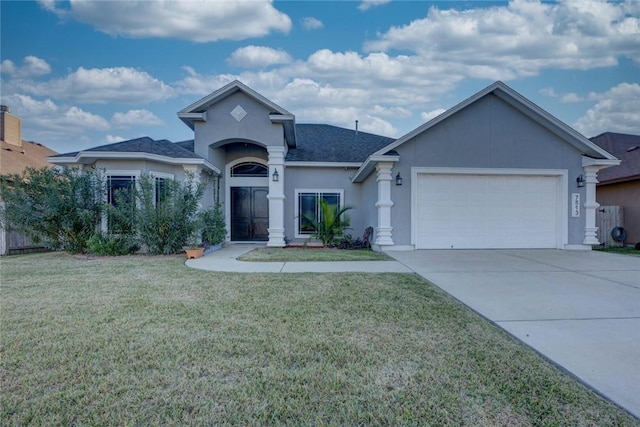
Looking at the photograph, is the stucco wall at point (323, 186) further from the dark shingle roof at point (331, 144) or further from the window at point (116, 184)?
the window at point (116, 184)

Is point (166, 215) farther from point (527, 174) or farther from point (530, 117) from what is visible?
point (530, 117)

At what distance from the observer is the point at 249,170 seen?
43.4 feet

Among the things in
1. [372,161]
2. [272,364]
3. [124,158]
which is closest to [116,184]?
[124,158]

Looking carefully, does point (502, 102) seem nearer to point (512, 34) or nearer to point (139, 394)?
point (512, 34)

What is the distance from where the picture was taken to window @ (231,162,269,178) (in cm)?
1313

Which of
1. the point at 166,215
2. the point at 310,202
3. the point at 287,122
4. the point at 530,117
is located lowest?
the point at 166,215

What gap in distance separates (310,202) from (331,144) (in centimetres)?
308

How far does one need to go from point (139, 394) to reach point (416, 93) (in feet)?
63.1

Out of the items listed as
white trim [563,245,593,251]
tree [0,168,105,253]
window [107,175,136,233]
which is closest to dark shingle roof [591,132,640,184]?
white trim [563,245,593,251]

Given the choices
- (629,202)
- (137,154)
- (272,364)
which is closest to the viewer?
(272,364)

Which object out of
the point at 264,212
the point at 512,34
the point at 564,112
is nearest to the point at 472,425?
the point at 264,212

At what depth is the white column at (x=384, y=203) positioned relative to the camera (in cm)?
958

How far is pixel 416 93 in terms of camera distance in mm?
18438

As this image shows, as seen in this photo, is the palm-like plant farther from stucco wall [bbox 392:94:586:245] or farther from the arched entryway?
the arched entryway
